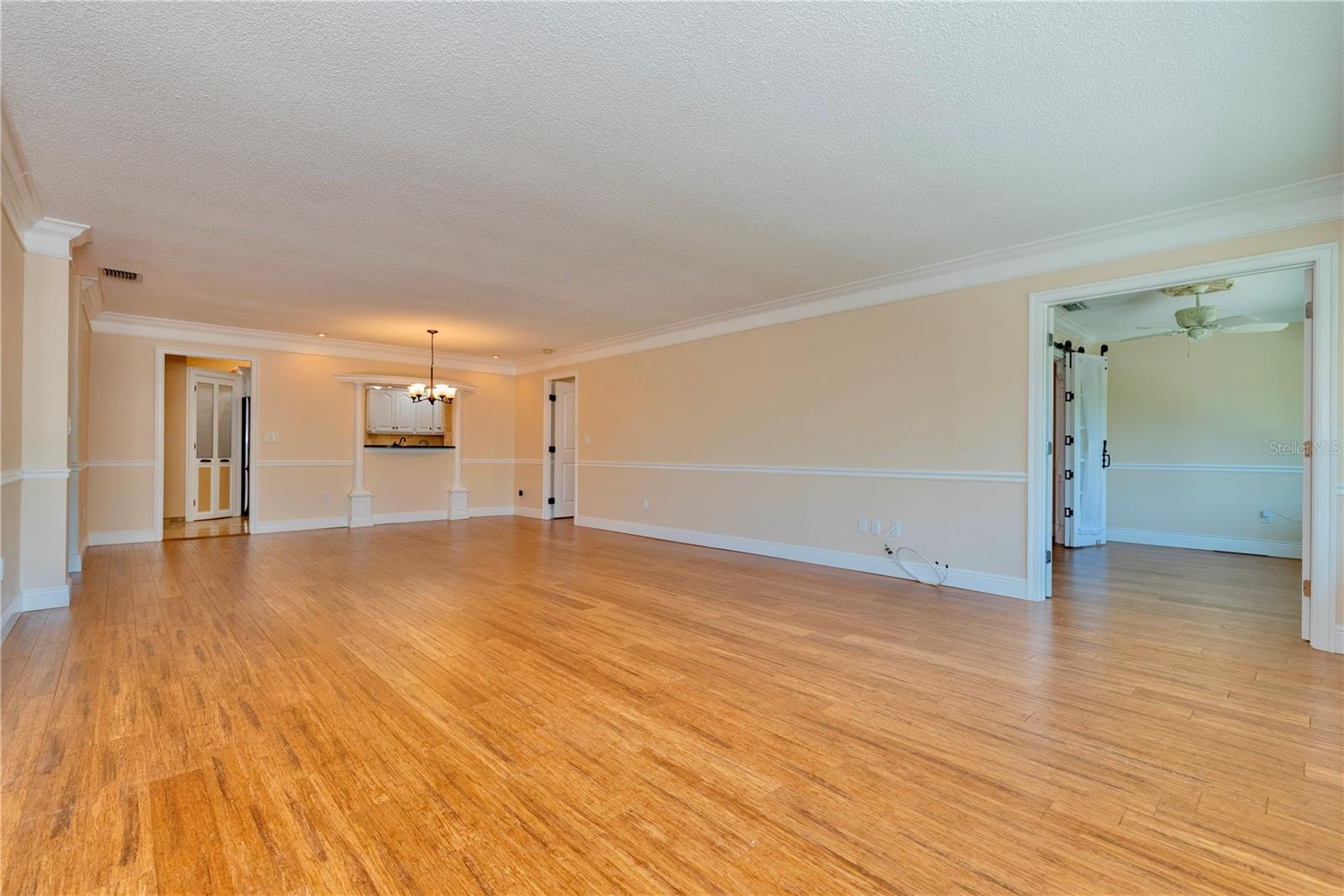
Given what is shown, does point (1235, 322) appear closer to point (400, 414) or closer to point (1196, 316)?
point (1196, 316)

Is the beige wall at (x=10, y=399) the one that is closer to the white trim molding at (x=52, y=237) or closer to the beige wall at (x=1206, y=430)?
the white trim molding at (x=52, y=237)

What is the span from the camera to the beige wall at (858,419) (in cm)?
427

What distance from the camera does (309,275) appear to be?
4.77m

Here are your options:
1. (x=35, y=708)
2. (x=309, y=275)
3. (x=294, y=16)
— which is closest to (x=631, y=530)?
(x=309, y=275)

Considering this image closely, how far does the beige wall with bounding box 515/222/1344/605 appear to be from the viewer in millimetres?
4266

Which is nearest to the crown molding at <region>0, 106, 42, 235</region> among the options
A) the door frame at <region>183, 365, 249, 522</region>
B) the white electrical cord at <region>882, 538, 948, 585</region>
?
the door frame at <region>183, 365, 249, 522</region>

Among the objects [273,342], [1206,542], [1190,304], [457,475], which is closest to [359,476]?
[457,475]

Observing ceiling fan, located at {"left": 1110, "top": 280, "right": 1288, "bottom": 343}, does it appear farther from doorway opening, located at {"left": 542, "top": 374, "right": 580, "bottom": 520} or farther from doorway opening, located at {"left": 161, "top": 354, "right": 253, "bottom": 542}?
doorway opening, located at {"left": 161, "top": 354, "right": 253, "bottom": 542}

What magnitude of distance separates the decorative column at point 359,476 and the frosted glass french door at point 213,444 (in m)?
2.30

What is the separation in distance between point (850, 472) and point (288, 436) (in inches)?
273

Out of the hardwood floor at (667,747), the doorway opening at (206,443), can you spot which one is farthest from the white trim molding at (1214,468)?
the doorway opening at (206,443)

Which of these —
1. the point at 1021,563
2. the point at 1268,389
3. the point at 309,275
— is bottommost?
the point at 1021,563

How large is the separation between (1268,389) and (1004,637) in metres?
5.34

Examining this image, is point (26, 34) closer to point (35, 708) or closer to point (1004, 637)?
point (35, 708)
